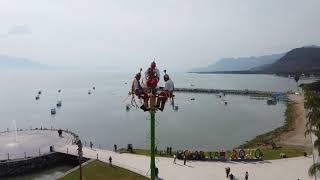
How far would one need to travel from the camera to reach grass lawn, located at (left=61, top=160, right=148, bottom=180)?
153 feet

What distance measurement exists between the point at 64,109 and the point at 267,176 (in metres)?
140

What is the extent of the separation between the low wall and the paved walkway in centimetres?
1046

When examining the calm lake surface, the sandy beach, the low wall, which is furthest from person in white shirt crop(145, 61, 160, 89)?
the calm lake surface

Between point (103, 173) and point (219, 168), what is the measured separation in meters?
13.6

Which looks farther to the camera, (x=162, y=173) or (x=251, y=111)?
(x=251, y=111)

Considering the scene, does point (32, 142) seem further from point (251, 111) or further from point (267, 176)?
point (251, 111)

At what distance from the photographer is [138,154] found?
57.5m

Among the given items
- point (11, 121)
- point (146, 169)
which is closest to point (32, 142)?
point (146, 169)

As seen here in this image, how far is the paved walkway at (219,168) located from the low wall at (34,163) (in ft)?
34.3

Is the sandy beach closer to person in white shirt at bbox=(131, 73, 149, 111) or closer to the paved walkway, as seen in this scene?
the paved walkway

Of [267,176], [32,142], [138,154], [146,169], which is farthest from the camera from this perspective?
[32,142]

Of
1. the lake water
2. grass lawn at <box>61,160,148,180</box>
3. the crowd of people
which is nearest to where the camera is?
the crowd of people

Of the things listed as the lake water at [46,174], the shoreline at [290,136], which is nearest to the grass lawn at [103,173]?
the lake water at [46,174]

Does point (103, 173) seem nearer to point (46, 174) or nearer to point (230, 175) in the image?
point (46, 174)
